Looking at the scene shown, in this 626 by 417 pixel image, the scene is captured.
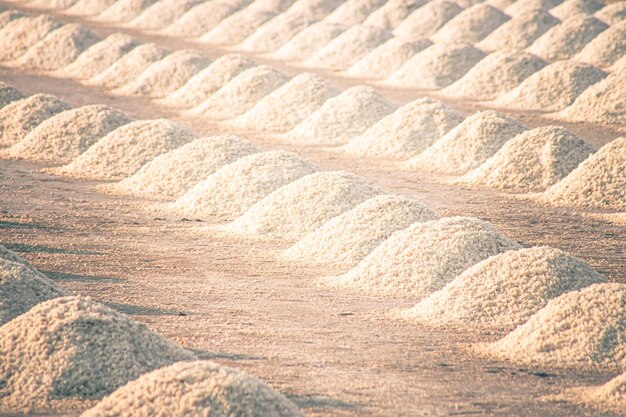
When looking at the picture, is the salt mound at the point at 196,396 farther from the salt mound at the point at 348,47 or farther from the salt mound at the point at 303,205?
the salt mound at the point at 348,47

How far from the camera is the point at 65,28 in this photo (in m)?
24.3

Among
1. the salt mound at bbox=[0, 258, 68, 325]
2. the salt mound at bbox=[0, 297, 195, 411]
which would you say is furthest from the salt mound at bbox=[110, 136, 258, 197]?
the salt mound at bbox=[0, 297, 195, 411]

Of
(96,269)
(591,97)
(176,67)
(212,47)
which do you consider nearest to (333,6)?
(212,47)

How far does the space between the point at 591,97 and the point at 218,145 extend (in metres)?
7.61

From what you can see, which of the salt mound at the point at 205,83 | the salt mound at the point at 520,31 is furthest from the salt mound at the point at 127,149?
the salt mound at the point at 520,31

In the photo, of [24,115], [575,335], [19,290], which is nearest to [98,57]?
[24,115]

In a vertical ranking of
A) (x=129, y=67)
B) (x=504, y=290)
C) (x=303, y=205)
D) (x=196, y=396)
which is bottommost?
(x=129, y=67)

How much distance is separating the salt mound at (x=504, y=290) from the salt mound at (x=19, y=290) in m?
2.70

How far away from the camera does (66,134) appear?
46.7ft

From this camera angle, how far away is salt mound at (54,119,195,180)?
12891 mm

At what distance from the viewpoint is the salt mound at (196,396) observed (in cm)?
479

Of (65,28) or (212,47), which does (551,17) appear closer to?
(212,47)

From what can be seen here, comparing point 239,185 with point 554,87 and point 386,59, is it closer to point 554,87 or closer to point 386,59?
point 554,87

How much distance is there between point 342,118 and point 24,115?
5248 millimetres
